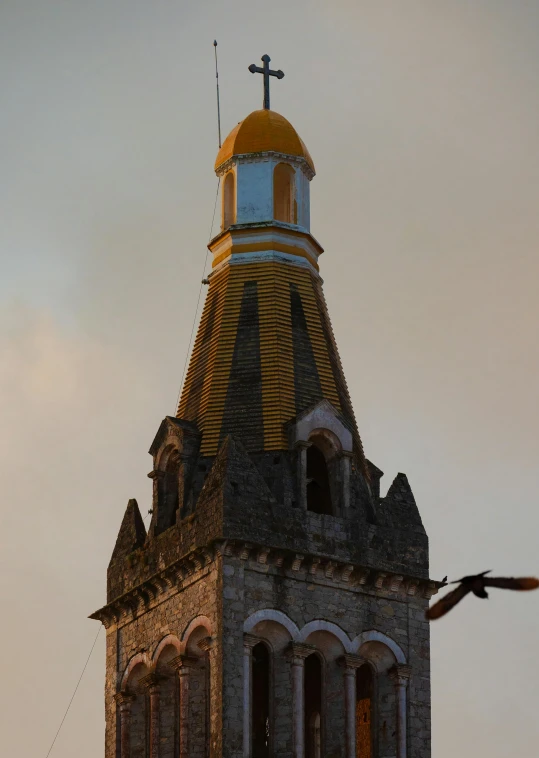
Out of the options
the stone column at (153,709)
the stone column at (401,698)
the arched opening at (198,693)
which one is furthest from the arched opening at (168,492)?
the stone column at (401,698)

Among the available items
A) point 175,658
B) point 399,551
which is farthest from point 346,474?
point 175,658

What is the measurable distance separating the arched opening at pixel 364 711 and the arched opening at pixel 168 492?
20.0ft

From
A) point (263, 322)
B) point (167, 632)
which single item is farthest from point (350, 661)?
point (263, 322)

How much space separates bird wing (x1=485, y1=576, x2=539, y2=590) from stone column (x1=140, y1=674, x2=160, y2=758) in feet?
68.3

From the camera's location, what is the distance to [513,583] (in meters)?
34.5

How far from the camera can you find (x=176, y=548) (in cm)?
5494

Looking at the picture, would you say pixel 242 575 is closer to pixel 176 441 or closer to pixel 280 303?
pixel 176 441

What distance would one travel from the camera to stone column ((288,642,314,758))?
52375 millimetres

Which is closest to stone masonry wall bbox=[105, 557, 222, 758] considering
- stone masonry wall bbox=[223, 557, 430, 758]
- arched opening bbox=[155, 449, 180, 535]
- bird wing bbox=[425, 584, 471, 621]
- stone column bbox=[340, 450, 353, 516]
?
stone masonry wall bbox=[223, 557, 430, 758]

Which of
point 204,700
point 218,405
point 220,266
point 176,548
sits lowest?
point 204,700

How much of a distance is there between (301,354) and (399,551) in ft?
18.9

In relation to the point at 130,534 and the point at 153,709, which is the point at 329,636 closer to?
the point at 153,709

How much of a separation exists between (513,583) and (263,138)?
92.5 feet

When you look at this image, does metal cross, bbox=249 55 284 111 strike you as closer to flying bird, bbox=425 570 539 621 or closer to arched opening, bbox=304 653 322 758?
arched opening, bbox=304 653 322 758
